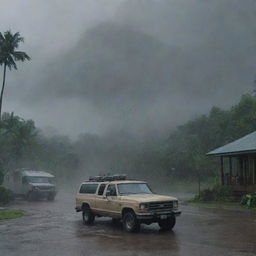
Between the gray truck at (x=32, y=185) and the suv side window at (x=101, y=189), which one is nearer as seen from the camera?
the suv side window at (x=101, y=189)

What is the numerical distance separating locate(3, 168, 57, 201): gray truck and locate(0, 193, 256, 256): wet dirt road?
17983 millimetres

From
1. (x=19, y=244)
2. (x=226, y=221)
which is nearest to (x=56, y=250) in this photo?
(x=19, y=244)

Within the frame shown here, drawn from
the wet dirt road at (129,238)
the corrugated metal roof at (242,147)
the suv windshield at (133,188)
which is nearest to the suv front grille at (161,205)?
the wet dirt road at (129,238)

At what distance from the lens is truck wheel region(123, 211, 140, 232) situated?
51.6 ft

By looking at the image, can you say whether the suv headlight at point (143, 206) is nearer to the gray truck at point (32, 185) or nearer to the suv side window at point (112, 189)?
the suv side window at point (112, 189)

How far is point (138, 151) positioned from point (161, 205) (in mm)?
71526

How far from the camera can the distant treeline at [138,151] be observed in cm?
6694

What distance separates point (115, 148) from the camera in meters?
98.1

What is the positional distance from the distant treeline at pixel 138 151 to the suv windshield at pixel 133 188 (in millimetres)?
40076

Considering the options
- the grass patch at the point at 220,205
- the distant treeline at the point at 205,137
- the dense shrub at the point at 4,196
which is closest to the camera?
the grass patch at the point at 220,205

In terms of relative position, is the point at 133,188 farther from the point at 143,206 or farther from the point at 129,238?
the point at 129,238

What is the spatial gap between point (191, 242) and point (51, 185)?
27359mm

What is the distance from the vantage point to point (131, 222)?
52.4 ft

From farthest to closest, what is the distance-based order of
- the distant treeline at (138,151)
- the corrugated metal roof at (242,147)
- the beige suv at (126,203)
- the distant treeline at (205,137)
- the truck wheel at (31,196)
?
1. the distant treeline at (205,137)
2. the distant treeline at (138,151)
3. the truck wheel at (31,196)
4. the corrugated metal roof at (242,147)
5. the beige suv at (126,203)
